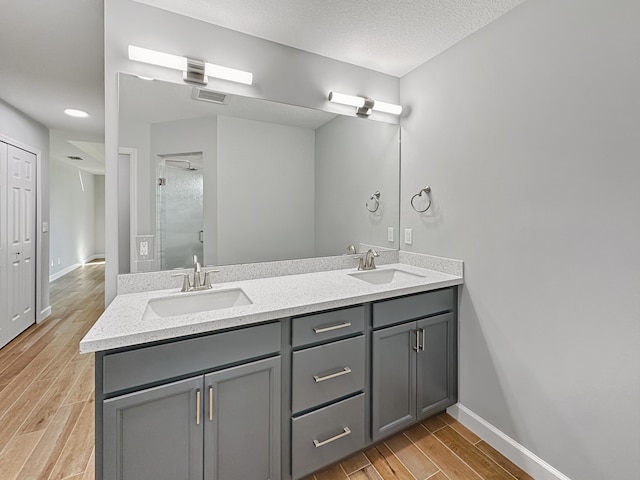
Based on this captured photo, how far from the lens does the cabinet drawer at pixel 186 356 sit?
3.35 feet

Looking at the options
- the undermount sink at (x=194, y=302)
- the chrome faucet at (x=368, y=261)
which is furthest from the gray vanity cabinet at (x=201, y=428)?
the chrome faucet at (x=368, y=261)

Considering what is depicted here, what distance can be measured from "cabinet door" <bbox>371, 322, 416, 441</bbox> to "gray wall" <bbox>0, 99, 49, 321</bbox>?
4162 millimetres

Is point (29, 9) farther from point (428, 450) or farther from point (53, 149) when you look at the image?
point (53, 149)

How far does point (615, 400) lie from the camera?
1.21 meters

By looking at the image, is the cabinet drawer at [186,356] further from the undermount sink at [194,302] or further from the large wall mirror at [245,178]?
the large wall mirror at [245,178]

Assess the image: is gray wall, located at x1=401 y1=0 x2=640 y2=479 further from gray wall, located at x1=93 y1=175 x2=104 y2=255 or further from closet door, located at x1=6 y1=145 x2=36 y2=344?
gray wall, located at x1=93 y1=175 x2=104 y2=255

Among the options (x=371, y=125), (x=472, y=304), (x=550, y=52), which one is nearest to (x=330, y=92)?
(x=371, y=125)

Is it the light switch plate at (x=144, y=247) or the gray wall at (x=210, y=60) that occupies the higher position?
the gray wall at (x=210, y=60)

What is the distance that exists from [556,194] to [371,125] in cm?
128

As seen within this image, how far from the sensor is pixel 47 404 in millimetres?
2053

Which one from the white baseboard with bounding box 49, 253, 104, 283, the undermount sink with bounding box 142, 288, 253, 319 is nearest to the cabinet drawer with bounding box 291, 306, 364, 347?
the undermount sink with bounding box 142, 288, 253, 319

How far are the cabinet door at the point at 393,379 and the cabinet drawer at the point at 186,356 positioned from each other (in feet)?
1.99

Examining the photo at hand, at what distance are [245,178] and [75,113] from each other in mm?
2804

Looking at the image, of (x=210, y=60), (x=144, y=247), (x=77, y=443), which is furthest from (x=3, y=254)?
(x=210, y=60)
